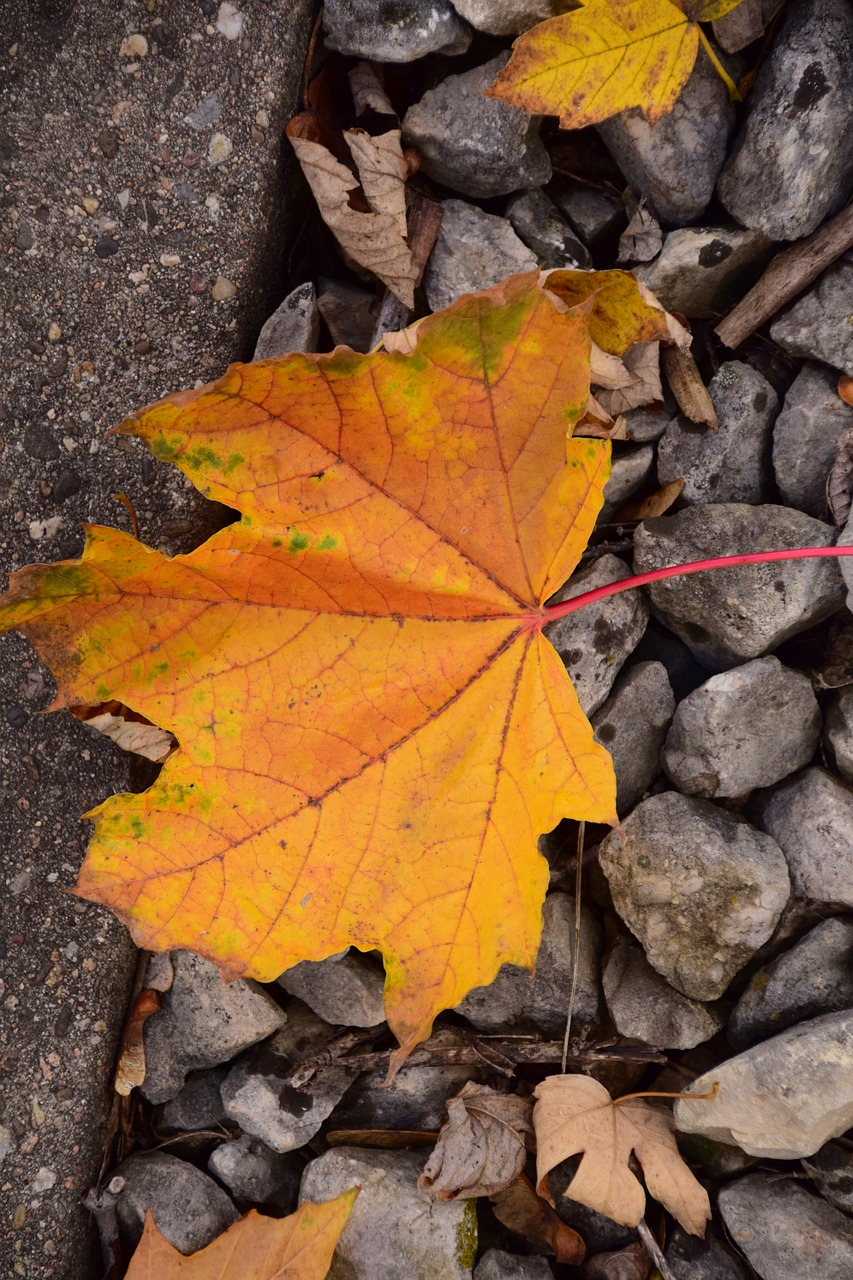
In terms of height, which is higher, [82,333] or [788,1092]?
[82,333]

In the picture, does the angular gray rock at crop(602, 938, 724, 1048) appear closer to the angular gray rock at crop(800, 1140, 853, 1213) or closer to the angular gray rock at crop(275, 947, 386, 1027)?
the angular gray rock at crop(800, 1140, 853, 1213)

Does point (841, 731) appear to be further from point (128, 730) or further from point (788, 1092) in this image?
point (128, 730)

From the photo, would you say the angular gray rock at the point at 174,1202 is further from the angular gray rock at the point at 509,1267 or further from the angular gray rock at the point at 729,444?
the angular gray rock at the point at 729,444

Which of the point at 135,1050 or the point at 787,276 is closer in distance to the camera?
the point at 787,276

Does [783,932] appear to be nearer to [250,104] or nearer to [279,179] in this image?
[279,179]

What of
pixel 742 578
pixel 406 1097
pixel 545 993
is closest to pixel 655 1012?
pixel 545 993

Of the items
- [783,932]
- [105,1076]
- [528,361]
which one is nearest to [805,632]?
[783,932]

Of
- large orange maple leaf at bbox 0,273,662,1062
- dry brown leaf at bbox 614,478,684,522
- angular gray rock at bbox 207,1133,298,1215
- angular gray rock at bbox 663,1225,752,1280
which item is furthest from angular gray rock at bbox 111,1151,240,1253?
dry brown leaf at bbox 614,478,684,522
